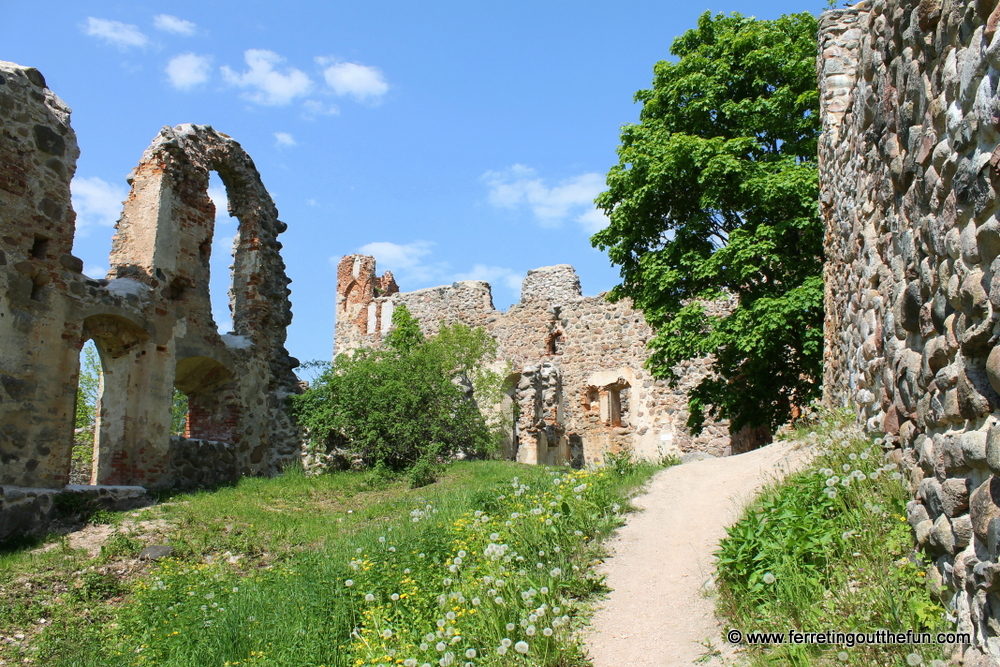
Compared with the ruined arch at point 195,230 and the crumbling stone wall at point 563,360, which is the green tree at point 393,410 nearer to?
the ruined arch at point 195,230

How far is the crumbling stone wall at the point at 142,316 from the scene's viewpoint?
1106 cm

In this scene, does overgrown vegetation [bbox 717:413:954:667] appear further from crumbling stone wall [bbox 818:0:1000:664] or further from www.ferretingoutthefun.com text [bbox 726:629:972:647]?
crumbling stone wall [bbox 818:0:1000:664]

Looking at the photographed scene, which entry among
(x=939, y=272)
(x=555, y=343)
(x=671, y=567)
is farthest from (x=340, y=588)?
(x=555, y=343)

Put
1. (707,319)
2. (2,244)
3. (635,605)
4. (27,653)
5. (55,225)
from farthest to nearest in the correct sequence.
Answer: (707,319)
(55,225)
(2,244)
(27,653)
(635,605)

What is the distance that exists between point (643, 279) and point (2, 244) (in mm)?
10770

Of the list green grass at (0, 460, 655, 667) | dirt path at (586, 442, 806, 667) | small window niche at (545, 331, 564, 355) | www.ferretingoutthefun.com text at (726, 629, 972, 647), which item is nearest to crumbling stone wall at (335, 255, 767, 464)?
small window niche at (545, 331, 564, 355)

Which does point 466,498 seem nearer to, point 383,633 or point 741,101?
point 383,633

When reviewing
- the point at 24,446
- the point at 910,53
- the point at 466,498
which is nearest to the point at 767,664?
the point at 910,53

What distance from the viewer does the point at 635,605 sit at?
5941 mm

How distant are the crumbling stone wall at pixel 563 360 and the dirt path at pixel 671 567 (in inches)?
366

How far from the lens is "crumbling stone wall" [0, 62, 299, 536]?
36.3 feet

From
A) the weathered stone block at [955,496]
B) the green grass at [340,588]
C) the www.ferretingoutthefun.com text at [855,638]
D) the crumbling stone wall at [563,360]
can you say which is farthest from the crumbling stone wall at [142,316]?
the weathered stone block at [955,496]

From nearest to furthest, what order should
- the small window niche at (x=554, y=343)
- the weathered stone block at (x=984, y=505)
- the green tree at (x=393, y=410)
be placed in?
the weathered stone block at (x=984, y=505)
the green tree at (x=393, y=410)
the small window niche at (x=554, y=343)

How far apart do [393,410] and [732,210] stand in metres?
7.71
